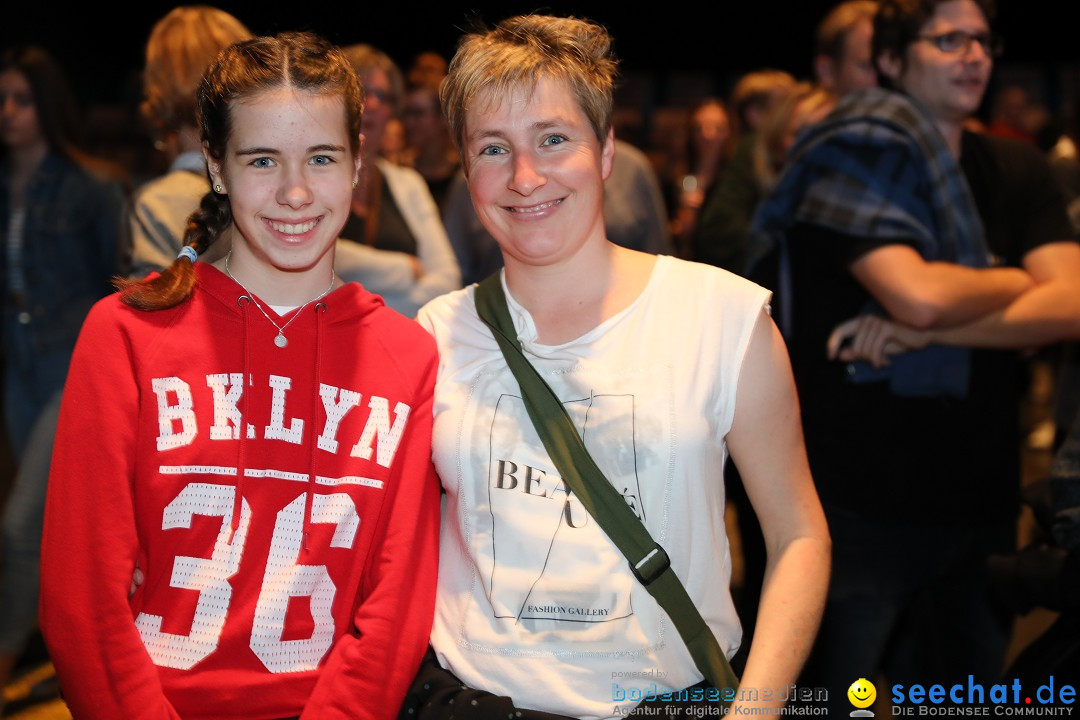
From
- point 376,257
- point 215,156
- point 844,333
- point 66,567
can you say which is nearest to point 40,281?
point 376,257

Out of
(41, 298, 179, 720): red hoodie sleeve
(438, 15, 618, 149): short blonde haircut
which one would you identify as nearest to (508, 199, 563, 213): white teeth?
(438, 15, 618, 149): short blonde haircut

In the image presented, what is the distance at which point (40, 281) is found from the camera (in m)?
3.26

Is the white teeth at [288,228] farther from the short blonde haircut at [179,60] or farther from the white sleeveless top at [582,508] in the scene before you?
the short blonde haircut at [179,60]

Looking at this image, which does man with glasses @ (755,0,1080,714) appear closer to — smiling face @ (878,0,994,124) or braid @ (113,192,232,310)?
smiling face @ (878,0,994,124)

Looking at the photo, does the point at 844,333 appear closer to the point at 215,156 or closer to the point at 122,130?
the point at 215,156

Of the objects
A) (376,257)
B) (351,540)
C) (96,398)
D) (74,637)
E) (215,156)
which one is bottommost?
(74,637)

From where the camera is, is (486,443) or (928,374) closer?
(486,443)

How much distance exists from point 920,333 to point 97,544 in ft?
5.46

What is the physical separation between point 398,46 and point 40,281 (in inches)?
292

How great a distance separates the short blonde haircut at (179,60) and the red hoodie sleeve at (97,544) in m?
0.90

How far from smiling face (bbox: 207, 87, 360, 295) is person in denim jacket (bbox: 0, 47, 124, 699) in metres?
1.72

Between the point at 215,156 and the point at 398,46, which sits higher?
the point at 398,46

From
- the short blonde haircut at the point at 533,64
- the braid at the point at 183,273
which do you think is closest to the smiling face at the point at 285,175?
the braid at the point at 183,273

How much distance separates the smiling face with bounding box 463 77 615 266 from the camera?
66.0 inches
